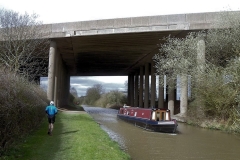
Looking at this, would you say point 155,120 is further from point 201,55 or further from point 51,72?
point 51,72

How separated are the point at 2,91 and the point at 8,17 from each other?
1245 cm

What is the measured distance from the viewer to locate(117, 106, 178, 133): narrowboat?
15.1 m

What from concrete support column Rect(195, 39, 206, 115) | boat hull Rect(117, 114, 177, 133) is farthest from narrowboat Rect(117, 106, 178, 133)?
concrete support column Rect(195, 39, 206, 115)

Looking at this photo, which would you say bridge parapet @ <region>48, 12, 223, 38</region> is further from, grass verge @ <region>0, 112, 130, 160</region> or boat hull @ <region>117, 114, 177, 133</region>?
grass verge @ <region>0, 112, 130, 160</region>

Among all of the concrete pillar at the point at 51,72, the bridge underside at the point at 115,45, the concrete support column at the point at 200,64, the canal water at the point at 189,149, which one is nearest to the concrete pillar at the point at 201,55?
the concrete support column at the point at 200,64

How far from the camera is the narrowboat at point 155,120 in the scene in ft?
49.4

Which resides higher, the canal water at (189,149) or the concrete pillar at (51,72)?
the concrete pillar at (51,72)

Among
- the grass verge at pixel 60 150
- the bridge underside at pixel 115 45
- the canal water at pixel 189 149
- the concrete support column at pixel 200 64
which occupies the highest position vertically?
the bridge underside at pixel 115 45

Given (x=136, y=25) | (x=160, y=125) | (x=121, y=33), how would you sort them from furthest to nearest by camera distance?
(x=121, y=33) < (x=136, y=25) < (x=160, y=125)

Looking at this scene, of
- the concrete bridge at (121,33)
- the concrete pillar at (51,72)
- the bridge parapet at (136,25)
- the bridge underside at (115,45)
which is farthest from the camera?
the concrete pillar at (51,72)

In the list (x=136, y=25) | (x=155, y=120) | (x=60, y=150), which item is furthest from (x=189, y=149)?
(x=136, y=25)

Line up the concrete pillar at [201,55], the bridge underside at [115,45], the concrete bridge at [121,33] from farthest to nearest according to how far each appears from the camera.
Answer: the bridge underside at [115,45]
the concrete bridge at [121,33]
the concrete pillar at [201,55]

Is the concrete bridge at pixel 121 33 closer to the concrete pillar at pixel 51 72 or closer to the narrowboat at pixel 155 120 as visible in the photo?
the concrete pillar at pixel 51 72

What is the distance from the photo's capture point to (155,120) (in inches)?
645
